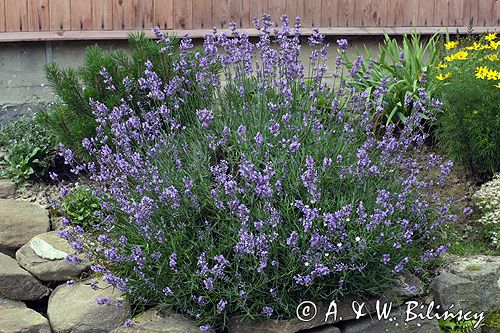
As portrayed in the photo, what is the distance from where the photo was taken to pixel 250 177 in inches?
175

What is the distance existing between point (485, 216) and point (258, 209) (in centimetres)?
193

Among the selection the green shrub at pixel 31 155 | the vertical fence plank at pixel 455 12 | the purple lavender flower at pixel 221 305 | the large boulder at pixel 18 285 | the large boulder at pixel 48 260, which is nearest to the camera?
the purple lavender flower at pixel 221 305

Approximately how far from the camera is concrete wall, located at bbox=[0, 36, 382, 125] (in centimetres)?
779

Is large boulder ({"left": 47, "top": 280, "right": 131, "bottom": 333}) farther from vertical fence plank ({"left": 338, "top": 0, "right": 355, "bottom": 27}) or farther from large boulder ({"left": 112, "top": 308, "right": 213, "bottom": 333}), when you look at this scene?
vertical fence plank ({"left": 338, "top": 0, "right": 355, "bottom": 27})

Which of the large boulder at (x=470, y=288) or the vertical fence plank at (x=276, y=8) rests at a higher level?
the vertical fence plank at (x=276, y=8)

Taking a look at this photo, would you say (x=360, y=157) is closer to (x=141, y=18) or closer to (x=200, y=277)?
(x=200, y=277)

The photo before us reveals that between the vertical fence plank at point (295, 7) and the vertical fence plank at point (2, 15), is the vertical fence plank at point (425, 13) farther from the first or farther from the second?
the vertical fence plank at point (2, 15)

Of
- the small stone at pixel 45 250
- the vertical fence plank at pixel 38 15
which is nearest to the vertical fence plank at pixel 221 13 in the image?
the vertical fence plank at pixel 38 15

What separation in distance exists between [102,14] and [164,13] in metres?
0.62

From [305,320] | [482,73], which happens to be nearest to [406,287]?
[305,320]

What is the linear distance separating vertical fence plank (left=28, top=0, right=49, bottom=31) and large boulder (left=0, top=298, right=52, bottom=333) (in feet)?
11.9

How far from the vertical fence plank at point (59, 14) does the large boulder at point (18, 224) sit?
2534 mm

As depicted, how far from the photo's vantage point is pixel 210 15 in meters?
8.20

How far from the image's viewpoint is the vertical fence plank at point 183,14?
8.12 m
